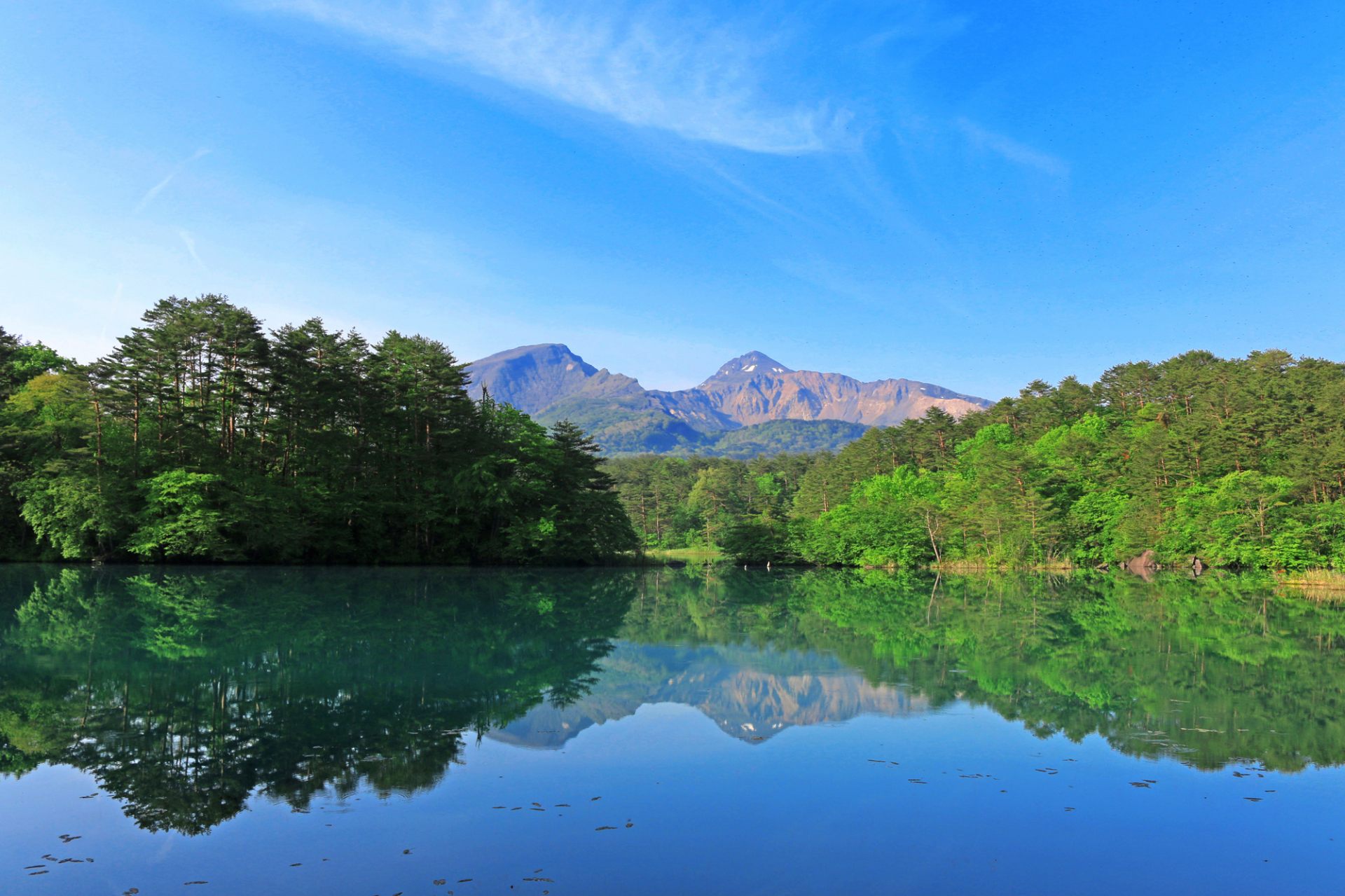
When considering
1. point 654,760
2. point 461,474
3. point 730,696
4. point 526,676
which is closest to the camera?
point 654,760

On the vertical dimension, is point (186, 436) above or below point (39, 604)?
above

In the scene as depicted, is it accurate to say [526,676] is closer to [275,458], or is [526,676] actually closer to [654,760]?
[654,760]

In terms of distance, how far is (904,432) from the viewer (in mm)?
80188

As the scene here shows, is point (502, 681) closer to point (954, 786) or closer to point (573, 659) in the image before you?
point (573, 659)

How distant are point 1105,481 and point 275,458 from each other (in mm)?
55933

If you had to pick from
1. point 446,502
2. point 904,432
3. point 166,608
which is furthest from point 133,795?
point 904,432

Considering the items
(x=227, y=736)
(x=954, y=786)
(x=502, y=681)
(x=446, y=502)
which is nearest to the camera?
(x=954, y=786)

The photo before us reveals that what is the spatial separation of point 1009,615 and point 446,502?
3465 centimetres

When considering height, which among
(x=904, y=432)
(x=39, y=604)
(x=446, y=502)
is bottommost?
(x=39, y=604)

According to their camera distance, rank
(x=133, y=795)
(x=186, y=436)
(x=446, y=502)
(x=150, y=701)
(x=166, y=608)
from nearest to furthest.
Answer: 1. (x=133, y=795)
2. (x=150, y=701)
3. (x=166, y=608)
4. (x=186, y=436)
5. (x=446, y=502)

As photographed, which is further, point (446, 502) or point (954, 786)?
point (446, 502)

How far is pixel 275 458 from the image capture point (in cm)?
4644

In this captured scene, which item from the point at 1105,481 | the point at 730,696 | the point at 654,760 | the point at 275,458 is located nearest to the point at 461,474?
the point at 275,458

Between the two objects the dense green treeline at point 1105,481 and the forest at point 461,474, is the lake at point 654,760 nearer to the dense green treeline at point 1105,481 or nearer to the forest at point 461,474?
the forest at point 461,474
